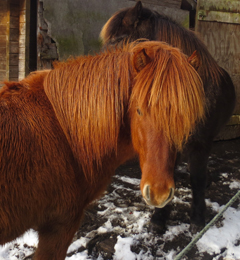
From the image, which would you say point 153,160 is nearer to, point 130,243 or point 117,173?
point 130,243

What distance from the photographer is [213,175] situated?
3939 mm

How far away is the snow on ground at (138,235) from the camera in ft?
7.48

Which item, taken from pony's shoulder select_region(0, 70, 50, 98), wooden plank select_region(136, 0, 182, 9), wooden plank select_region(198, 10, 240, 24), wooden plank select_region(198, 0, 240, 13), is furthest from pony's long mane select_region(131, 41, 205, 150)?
wooden plank select_region(198, 0, 240, 13)

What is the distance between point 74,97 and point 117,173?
2.72m

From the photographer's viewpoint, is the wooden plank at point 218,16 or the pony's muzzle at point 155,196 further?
the wooden plank at point 218,16

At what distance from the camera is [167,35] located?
8.17ft

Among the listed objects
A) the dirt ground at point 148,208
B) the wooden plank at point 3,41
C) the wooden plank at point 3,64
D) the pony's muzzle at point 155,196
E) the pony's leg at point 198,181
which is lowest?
the dirt ground at point 148,208

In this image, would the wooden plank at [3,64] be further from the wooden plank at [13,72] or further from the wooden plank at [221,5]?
the wooden plank at [221,5]

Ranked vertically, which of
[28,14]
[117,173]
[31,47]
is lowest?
[117,173]

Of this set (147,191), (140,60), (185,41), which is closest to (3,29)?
(185,41)

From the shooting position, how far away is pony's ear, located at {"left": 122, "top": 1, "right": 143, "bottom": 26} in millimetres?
2553

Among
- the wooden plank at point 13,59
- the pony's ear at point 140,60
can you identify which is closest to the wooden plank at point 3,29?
the wooden plank at point 13,59

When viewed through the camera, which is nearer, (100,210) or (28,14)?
(100,210)

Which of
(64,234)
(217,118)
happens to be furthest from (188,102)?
(217,118)
